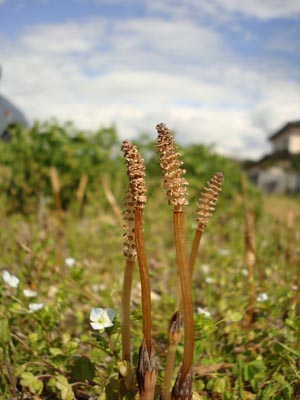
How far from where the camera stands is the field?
183 centimetres

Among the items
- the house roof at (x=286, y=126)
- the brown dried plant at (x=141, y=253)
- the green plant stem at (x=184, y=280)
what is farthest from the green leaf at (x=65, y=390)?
the house roof at (x=286, y=126)

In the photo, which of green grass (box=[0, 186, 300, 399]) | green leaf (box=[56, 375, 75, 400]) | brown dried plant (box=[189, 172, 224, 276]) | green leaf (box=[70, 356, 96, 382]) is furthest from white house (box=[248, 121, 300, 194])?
brown dried plant (box=[189, 172, 224, 276])

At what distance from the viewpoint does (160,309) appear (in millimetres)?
3045

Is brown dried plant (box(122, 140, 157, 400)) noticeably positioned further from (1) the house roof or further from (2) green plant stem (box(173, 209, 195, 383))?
(1) the house roof

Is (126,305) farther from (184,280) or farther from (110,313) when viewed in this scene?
(184,280)

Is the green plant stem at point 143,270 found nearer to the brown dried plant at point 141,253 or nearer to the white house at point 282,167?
the brown dried plant at point 141,253

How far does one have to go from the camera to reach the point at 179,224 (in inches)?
50.5

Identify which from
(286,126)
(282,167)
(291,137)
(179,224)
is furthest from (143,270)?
(286,126)

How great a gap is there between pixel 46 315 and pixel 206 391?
0.65 m

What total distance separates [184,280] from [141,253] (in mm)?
123

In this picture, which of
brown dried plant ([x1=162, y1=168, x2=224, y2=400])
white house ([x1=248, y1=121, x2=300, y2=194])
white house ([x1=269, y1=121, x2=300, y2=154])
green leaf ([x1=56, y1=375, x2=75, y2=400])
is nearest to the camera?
brown dried plant ([x1=162, y1=168, x2=224, y2=400])

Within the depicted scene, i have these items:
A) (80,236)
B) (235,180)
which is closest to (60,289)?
(80,236)

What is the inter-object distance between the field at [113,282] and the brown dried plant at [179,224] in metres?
0.06

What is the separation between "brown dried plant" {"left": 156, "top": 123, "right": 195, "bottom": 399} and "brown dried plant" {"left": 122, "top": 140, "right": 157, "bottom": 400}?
60mm
